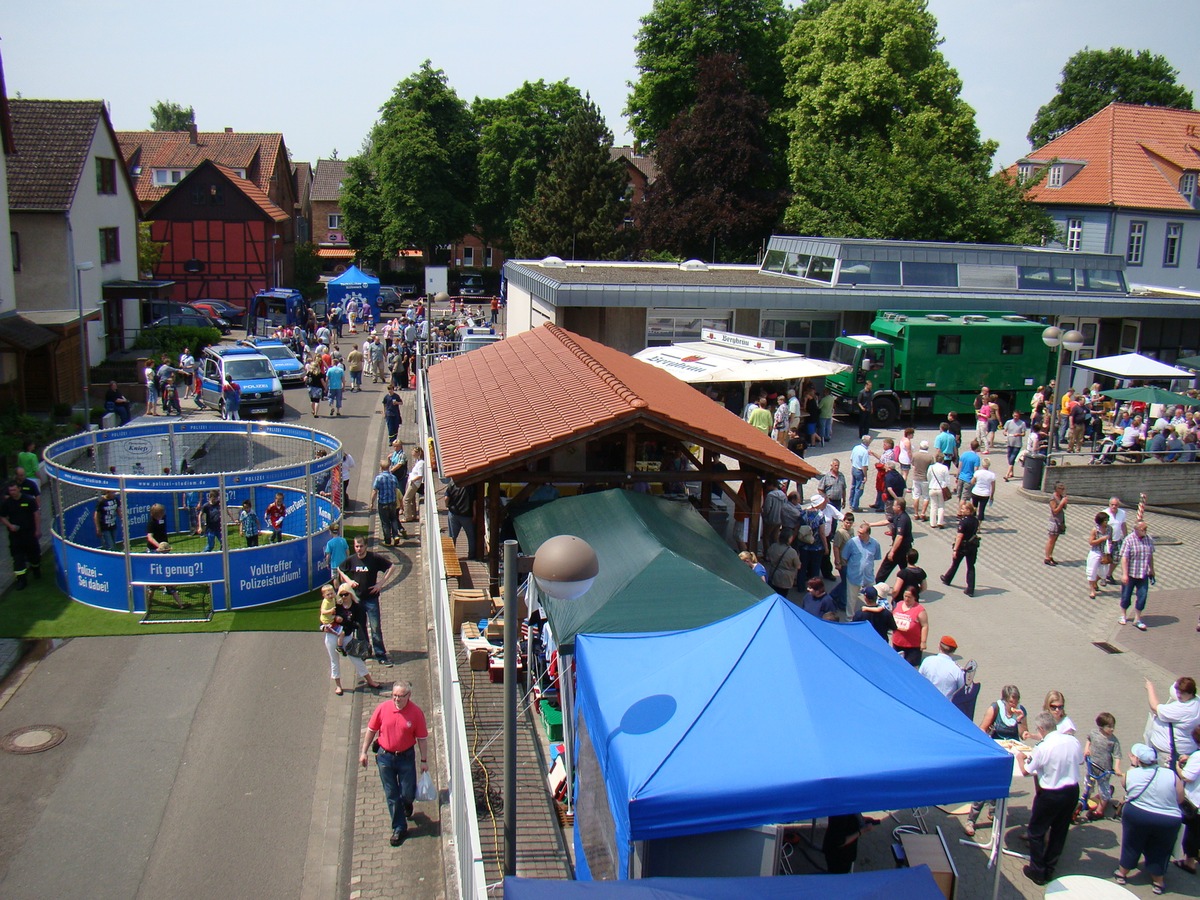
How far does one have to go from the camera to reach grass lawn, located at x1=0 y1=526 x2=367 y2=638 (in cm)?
1391

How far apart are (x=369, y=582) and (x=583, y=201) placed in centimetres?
3822

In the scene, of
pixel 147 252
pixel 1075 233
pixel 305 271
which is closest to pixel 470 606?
pixel 147 252

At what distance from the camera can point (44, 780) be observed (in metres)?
10.3

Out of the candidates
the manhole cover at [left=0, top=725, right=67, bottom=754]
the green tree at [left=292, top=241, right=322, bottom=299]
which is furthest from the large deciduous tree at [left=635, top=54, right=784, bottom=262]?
the manhole cover at [left=0, top=725, right=67, bottom=754]

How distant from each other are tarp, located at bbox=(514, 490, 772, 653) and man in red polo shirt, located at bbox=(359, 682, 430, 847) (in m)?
1.49

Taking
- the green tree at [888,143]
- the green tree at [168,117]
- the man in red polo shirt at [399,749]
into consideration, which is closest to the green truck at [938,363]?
the green tree at [888,143]

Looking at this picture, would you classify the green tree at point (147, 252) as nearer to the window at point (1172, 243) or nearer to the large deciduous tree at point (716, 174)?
the large deciduous tree at point (716, 174)

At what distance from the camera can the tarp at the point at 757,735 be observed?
21.8 ft

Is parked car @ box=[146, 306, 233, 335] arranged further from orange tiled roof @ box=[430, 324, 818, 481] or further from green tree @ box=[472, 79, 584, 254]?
orange tiled roof @ box=[430, 324, 818, 481]

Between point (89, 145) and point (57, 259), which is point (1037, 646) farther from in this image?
point (89, 145)

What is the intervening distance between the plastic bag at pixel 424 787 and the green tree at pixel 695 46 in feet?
139

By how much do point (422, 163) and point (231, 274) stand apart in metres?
13.6

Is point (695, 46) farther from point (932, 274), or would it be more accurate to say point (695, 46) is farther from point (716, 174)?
point (932, 274)

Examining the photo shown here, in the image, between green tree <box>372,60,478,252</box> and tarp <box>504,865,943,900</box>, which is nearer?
tarp <box>504,865,943,900</box>
